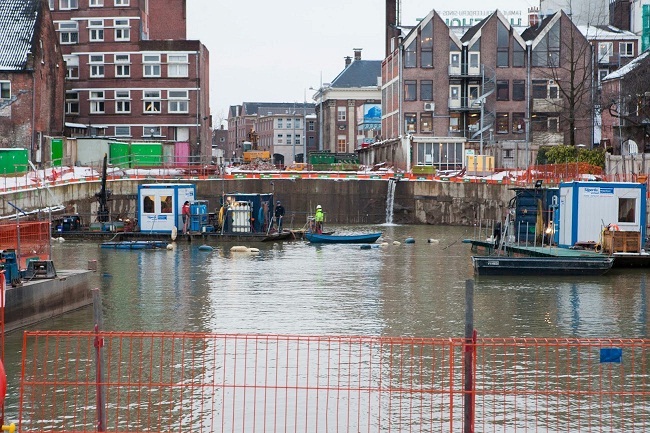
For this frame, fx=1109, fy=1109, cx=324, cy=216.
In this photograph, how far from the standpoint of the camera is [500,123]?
96.5 meters

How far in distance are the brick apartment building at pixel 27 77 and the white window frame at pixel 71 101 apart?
26.2ft

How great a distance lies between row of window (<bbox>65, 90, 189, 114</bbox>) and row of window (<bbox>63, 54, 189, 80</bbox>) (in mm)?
1456

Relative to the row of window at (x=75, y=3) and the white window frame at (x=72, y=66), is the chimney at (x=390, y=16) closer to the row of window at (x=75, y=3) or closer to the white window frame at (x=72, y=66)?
the row of window at (x=75, y=3)

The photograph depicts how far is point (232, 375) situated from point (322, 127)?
143059 millimetres

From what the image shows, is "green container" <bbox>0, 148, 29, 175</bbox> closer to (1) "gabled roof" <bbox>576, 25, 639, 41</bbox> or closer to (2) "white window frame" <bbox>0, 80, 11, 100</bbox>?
(2) "white window frame" <bbox>0, 80, 11, 100</bbox>

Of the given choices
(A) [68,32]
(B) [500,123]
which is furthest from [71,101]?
(B) [500,123]

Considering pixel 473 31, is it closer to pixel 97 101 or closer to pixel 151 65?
pixel 151 65

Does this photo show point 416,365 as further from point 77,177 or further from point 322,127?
point 322,127

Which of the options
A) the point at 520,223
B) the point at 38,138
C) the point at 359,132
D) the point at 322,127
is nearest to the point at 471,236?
the point at 520,223

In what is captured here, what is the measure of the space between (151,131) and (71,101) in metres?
7.61

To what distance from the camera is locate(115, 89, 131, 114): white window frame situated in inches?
3765

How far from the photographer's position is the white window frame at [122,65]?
95.0 m

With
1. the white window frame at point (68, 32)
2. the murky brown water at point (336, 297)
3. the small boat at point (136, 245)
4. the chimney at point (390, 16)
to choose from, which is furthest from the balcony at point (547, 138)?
the small boat at point (136, 245)

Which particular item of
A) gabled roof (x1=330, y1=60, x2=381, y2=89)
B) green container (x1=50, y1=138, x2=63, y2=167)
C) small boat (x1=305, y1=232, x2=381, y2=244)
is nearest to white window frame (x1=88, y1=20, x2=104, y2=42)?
green container (x1=50, y1=138, x2=63, y2=167)
